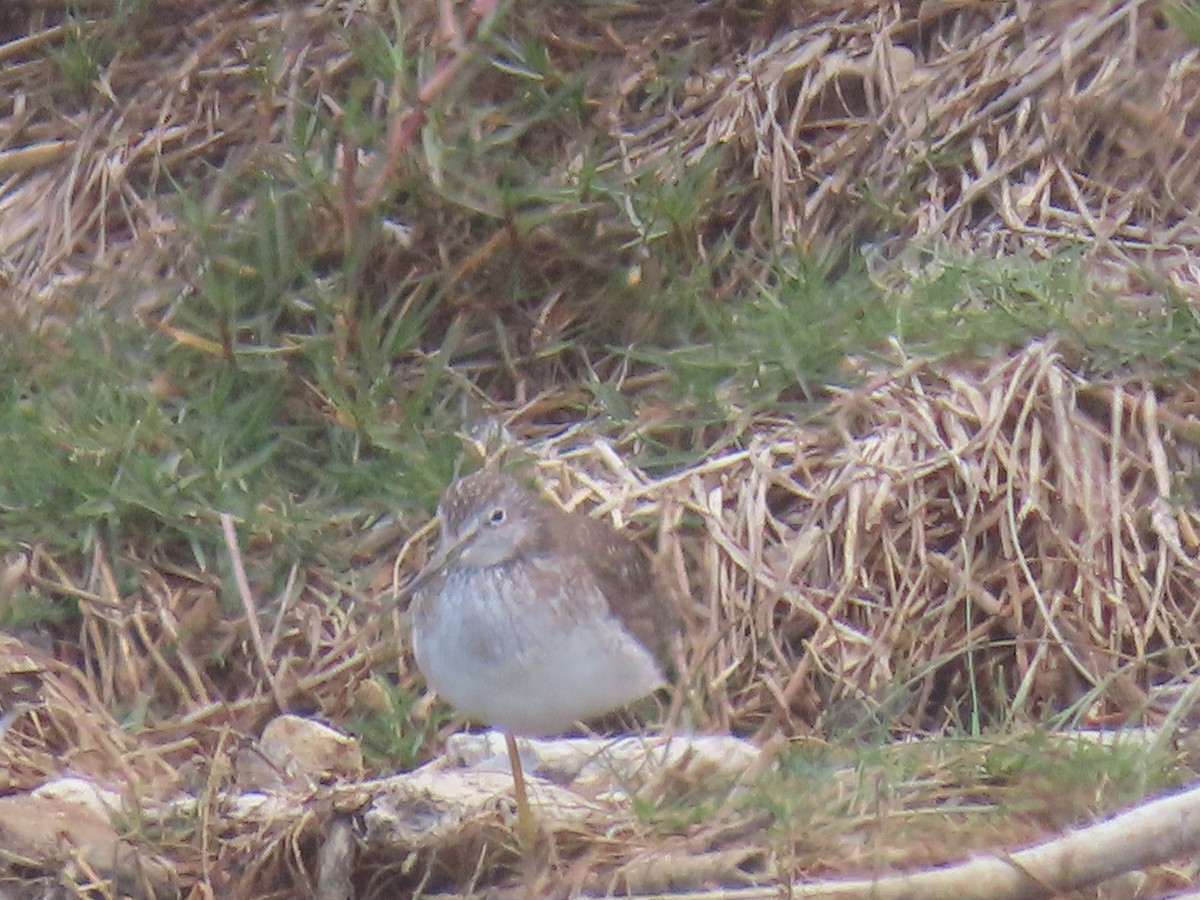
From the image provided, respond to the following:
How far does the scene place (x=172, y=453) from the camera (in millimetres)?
5965

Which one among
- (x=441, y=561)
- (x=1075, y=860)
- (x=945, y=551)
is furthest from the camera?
(x=945, y=551)

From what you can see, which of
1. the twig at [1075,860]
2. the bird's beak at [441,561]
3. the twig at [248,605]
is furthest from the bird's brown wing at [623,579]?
the twig at [1075,860]

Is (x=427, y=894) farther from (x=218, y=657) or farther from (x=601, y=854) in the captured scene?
(x=218, y=657)

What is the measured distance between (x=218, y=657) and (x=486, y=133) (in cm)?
187

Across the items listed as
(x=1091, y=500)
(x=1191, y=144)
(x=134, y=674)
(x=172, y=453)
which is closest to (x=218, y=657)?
(x=134, y=674)

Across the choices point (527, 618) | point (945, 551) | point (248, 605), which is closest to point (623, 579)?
point (527, 618)

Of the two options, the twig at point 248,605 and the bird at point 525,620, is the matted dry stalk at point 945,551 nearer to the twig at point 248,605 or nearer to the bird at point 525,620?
the bird at point 525,620

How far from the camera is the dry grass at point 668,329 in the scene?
525 cm

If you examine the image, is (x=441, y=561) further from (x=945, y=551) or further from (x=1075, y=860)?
(x=1075, y=860)

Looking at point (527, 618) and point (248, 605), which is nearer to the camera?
point (527, 618)

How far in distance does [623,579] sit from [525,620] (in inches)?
17.5

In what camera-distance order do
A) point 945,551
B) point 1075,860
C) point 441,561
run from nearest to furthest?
point 1075,860 < point 441,561 < point 945,551

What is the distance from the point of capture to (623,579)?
512 centimetres

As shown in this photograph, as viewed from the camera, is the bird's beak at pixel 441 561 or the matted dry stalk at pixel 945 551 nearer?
the bird's beak at pixel 441 561
